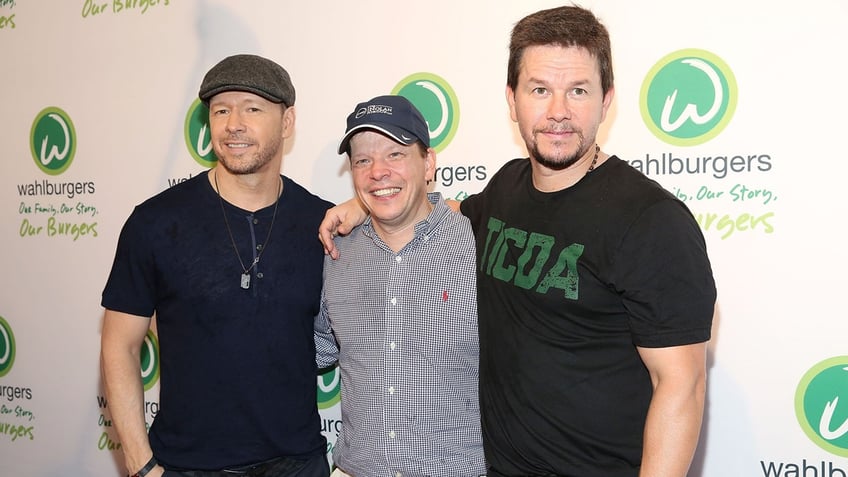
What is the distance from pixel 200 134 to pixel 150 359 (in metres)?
0.93

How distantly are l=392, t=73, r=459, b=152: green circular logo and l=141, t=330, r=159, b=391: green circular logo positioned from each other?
1422mm

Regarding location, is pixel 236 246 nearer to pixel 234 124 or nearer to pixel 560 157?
pixel 234 124

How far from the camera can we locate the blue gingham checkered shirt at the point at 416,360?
1856 mm

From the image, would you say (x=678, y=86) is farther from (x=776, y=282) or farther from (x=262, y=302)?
(x=262, y=302)

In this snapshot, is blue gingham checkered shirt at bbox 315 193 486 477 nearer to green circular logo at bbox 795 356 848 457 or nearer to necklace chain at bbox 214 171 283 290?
necklace chain at bbox 214 171 283 290

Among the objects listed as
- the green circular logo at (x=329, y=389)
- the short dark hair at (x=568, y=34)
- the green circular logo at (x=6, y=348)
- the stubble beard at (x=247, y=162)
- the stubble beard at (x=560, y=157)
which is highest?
the short dark hair at (x=568, y=34)

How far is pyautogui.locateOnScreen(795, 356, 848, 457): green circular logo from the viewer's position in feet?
6.57

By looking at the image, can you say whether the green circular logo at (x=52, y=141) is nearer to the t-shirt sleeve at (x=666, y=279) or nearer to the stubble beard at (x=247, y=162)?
the stubble beard at (x=247, y=162)

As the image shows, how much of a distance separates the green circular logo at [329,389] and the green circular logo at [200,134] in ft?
2.99

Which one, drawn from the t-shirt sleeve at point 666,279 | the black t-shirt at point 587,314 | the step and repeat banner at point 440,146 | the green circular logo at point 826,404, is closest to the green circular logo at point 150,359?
the step and repeat banner at point 440,146

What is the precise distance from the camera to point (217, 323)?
2.04 m

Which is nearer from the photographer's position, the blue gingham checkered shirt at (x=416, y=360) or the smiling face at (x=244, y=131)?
the blue gingham checkered shirt at (x=416, y=360)

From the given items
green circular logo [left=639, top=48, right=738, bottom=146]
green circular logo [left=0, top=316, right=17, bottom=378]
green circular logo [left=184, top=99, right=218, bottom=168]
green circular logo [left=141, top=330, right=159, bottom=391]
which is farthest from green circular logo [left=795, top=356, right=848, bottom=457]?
green circular logo [left=0, top=316, right=17, bottom=378]

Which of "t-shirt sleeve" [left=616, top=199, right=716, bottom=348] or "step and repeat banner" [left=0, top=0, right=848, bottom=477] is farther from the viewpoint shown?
"step and repeat banner" [left=0, top=0, right=848, bottom=477]
